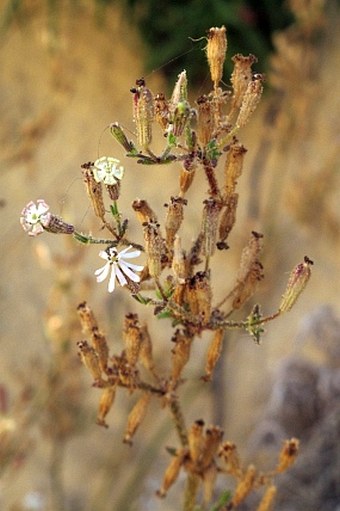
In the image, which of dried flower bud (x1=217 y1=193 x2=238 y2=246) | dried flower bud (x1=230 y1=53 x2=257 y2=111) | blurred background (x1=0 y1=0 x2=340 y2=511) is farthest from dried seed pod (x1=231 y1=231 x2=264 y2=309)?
blurred background (x1=0 y1=0 x2=340 y2=511)

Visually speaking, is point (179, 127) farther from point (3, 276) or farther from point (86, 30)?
point (86, 30)

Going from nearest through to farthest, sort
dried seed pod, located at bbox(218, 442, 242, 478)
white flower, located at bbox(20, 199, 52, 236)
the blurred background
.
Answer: white flower, located at bbox(20, 199, 52, 236), dried seed pod, located at bbox(218, 442, 242, 478), the blurred background

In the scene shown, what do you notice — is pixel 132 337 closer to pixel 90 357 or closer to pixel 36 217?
pixel 90 357

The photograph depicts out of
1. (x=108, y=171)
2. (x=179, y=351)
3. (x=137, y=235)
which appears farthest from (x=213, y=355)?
(x=137, y=235)

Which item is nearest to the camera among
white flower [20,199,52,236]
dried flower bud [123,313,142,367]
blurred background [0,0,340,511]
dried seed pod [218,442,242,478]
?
white flower [20,199,52,236]

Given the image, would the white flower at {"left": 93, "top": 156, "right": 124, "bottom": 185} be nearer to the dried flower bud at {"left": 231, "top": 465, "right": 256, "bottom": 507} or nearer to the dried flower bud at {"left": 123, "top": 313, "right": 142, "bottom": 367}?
the dried flower bud at {"left": 123, "top": 313, "right": 142, "bottom": 367}

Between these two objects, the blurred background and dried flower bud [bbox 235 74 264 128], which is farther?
the blurred background

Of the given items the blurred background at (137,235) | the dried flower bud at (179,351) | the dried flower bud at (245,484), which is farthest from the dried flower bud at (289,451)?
the blurred background at (137,235)
